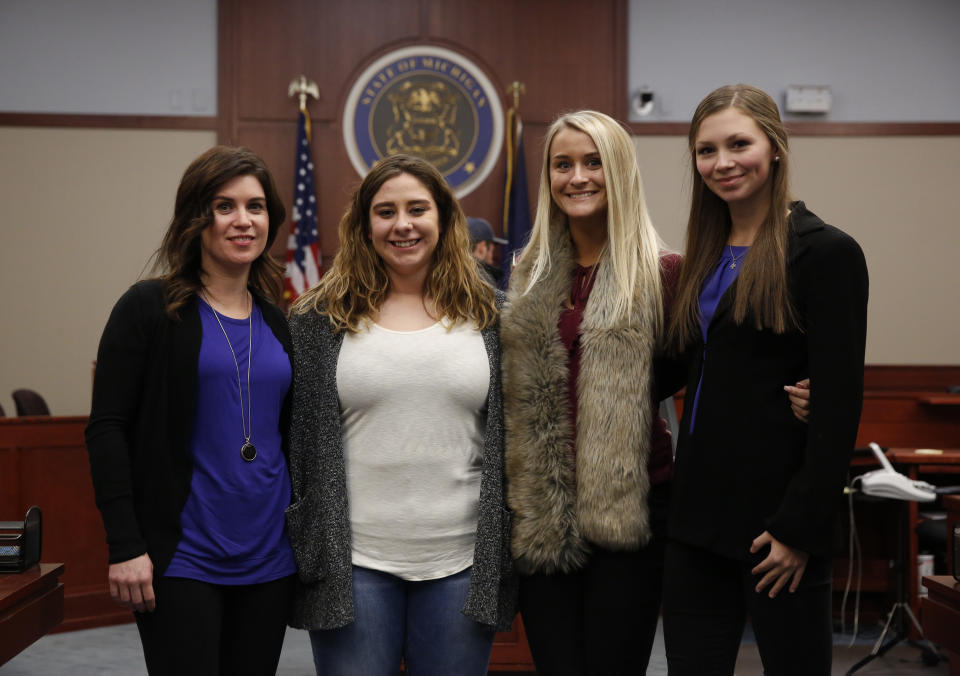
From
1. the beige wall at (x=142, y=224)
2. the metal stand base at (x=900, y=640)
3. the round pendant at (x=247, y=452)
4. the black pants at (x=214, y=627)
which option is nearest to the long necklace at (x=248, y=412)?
the round pendant at (x=247, y=452)

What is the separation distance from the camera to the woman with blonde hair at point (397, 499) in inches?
72.2

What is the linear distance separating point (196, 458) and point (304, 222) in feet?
15.6

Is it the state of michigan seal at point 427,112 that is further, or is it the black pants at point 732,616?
the state of michigan seal at point 427,112

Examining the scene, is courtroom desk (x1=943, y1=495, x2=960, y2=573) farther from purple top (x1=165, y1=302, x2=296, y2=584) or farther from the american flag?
the american flag

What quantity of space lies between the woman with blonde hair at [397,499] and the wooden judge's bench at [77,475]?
2981 mm

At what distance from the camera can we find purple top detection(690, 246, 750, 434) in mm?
1781

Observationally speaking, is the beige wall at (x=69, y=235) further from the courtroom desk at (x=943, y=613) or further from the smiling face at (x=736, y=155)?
the courtroom desk at (x=943, y=613)

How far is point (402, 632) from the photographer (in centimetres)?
189

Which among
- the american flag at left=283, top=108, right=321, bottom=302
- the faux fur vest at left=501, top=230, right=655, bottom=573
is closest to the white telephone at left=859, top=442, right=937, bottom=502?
the faux fur vest at left=501, top=230, right=655, bottom=573

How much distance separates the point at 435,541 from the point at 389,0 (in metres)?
5.48

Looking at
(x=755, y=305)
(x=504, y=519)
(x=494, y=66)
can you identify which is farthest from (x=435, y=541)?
(x=494, y=66)

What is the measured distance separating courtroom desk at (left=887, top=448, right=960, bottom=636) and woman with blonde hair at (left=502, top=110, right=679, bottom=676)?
2.59 meters

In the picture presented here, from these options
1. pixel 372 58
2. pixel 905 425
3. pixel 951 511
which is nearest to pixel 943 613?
pixel 951 511

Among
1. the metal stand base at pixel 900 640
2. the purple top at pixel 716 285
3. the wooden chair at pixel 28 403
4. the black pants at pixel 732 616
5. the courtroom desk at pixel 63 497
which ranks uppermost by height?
the purple top at pixel 716 285
